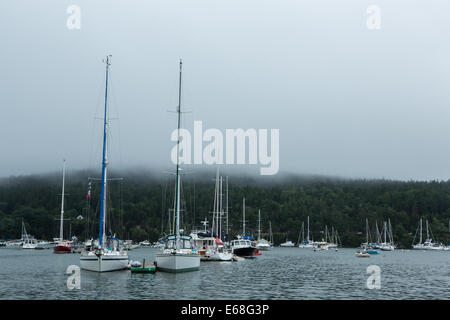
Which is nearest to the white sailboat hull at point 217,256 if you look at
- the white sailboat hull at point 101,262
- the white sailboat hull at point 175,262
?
the white sailboat hull at point 175,262

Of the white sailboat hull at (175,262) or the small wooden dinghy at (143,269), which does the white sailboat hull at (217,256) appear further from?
the small wooden dinghy at (143,269)

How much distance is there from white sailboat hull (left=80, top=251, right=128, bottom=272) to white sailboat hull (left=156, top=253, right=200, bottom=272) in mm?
4812

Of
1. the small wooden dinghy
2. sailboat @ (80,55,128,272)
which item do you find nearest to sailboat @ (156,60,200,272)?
the small wooden dinghy

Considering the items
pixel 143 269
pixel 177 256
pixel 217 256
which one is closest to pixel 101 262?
pixel 143 269

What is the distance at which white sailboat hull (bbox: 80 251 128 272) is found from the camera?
54.6 meters

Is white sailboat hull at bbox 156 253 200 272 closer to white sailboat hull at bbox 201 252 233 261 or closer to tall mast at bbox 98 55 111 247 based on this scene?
tall mast at bbox 98 55 111 247

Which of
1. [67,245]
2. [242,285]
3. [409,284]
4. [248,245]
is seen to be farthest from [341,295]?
[67,245]

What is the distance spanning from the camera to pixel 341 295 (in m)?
43.2

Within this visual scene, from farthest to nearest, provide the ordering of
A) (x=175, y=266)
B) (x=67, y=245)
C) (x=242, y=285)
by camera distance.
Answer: (x=67, y=245)
(x=175, y=266)
(x=242, y=285)

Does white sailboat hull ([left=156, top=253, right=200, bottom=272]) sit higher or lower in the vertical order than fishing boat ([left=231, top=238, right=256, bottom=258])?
higher

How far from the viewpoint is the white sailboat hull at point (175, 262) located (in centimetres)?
5441

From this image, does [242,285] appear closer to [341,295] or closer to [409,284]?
[341,295]

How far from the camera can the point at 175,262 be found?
178 ft
